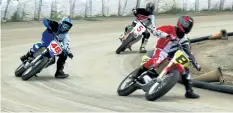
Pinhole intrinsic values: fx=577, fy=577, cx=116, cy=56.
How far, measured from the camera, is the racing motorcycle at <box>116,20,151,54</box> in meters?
17.0

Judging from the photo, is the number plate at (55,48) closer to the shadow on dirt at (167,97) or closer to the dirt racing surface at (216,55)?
the shadow on dirt at (167,97)

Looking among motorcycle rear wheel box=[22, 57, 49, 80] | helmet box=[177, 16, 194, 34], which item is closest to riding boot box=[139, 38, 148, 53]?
motorcycle rear wheel box=[22, 57, 49, 80]

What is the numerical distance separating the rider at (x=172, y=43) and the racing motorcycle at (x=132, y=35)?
242 inches

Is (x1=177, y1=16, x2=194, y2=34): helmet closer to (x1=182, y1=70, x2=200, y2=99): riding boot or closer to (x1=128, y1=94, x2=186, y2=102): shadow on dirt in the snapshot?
(x1=182, y1=70, x2=200, y2=99): riding boot

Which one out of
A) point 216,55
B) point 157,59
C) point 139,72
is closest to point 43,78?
point 139,72

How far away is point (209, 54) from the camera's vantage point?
16750mm

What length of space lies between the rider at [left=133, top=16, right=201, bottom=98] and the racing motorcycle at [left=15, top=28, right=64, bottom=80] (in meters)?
2.49

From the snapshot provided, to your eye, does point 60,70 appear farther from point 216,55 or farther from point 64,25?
point 216,55

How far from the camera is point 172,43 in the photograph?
10.7 m

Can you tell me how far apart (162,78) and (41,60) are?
3326 millimetres

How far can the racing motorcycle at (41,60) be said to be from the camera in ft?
40.8

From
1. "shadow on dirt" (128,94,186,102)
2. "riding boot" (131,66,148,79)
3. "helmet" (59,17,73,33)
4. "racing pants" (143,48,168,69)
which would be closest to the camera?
"shadow on dirt" (128,94,186,102)

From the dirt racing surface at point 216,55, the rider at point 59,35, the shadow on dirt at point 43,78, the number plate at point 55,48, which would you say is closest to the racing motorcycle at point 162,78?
the dirt racing surface at point 216,55

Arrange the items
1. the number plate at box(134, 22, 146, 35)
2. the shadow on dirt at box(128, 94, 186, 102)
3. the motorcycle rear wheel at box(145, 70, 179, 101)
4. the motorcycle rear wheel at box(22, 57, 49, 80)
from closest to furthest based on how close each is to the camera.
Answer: the motorcycle rear wheel at box(145, 70, 179, 101) → the shadow on dirt at box(128, 94, 186, 102) → the motorcycle rear wheel at box(22, 57, 49, 80) → the number plate at box(134, 22, 146, 35)
